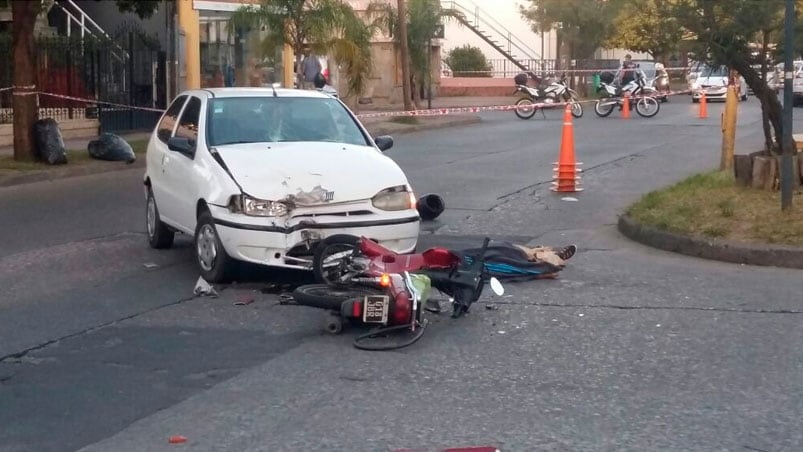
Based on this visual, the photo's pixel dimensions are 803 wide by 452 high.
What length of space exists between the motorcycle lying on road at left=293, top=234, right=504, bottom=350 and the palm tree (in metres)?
19.7

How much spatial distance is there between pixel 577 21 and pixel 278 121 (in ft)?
134

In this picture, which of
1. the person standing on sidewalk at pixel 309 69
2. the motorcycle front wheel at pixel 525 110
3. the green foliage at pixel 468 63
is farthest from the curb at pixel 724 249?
the green foliage at pixel 468 63

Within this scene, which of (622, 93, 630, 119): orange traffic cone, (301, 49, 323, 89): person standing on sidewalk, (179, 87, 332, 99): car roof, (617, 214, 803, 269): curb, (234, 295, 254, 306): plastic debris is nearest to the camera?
(234, 295, 254, 306): plastic debris

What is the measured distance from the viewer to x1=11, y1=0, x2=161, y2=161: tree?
18.4 m

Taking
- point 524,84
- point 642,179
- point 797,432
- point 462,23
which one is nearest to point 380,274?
point 797,432

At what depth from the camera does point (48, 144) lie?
18.9 meters

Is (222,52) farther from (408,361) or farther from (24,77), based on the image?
(408,361)

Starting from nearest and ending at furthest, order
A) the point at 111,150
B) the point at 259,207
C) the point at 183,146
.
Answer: the point at 259,207 < the point at 183,146 < the point at 111,150

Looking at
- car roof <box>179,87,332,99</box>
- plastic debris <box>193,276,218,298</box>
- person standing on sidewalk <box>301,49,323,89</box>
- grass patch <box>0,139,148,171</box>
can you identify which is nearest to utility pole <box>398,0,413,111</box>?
person standing on sidewalk <box>301,49,323,89</box>

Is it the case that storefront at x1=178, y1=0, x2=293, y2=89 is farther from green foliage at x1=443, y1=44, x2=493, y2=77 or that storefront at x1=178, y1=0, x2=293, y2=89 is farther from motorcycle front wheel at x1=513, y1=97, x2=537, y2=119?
green foliage at x1=443, y1=44, x2=493, y2=77

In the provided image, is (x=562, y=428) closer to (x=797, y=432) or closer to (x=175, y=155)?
(x=797, y=432)

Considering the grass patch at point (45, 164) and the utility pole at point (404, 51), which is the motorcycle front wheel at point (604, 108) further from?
the grass patch at point (45, 164)

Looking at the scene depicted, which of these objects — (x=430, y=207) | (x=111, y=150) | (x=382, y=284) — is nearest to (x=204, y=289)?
(x=382, y=284)

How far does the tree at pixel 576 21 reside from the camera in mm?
49031
